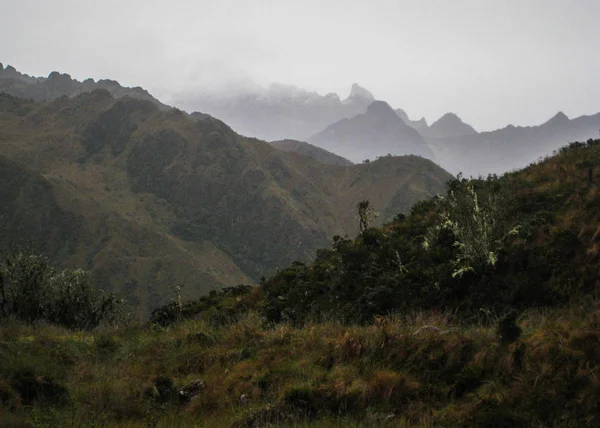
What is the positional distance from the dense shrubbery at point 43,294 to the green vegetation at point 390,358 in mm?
9150

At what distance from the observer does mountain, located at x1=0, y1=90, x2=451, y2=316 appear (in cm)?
10781

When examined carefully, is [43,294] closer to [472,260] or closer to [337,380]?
[337,380]

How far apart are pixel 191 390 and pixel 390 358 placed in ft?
11.3

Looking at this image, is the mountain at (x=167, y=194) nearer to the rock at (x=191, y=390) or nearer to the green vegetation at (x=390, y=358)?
the green vegetation at (x=390, y=358)

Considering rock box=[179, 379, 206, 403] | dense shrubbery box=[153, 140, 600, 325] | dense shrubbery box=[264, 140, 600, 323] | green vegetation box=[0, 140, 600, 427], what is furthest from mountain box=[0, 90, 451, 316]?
rock box=[179, 379, 206, 403]

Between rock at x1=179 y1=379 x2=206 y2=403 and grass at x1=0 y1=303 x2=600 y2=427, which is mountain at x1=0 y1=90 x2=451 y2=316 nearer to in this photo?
grass at x1=0 y1=303 x2=600 y2=427

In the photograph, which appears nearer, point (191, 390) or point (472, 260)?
point (191, 390)

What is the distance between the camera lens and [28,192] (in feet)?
391

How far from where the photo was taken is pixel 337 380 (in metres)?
6.22

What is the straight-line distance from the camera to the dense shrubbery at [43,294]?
60.9 feet

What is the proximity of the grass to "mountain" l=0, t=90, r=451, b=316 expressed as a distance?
91.2m

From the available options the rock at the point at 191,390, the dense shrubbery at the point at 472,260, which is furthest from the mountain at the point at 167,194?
the rock at the point at 191,390

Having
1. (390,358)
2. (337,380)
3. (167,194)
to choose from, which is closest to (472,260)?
(390,358)

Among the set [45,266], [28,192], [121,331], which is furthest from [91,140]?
[121,331]
